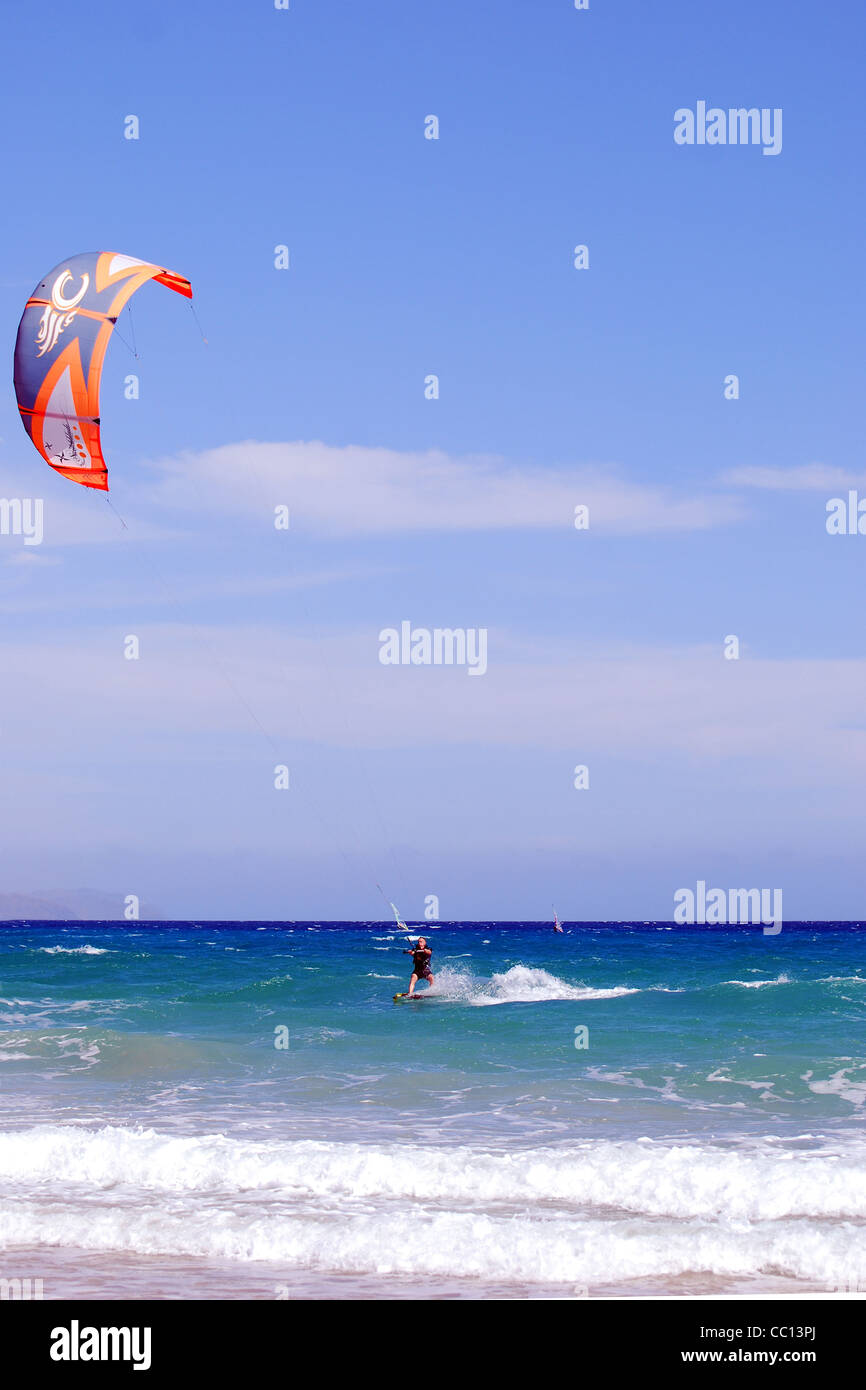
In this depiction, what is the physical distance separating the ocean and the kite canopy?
7.94 metres

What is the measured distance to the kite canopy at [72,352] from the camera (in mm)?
14930

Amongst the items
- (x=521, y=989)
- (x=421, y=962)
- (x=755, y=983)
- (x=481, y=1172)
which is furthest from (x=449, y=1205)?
(x=755, y=983)

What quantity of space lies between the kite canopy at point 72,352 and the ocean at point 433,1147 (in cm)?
794

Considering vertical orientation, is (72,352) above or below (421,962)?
above

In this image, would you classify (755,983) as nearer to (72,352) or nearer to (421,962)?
(421,962)

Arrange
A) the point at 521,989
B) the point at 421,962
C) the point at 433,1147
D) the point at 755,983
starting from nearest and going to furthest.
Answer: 1. the point at 433,1147
2. the point at 421,962
3. the point at 755,983
4. the point at 521,989

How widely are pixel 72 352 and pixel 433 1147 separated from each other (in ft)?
33.1

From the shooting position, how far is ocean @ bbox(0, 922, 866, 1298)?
8844 mm

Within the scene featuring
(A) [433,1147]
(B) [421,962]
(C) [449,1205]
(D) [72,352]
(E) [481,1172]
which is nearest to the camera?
(C) [449,1205]

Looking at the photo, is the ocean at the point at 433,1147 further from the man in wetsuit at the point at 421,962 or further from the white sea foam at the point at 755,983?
the white sea foam at the point at 755,983

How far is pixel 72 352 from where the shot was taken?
14930mm

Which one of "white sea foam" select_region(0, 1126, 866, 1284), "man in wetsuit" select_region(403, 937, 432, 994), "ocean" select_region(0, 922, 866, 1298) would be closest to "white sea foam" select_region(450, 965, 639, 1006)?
"man in wetsuit" select_region(403, 937, 432, 994)

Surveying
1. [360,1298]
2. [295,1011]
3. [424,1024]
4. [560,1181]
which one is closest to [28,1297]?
[360,1298]
